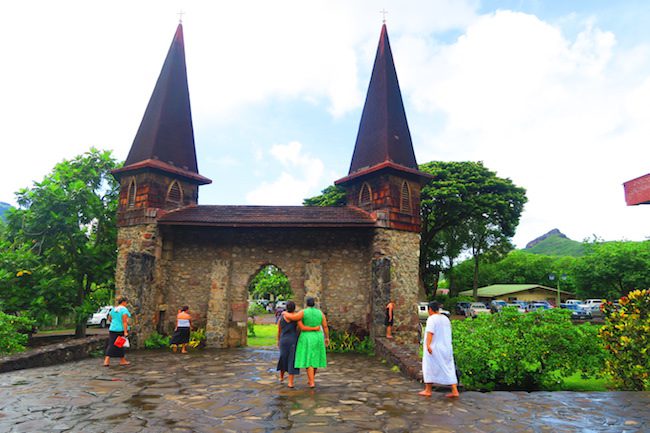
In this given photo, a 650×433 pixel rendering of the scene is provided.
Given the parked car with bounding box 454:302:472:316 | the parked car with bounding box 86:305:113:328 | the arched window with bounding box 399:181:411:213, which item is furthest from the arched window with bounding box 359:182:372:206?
the parked car with bounding box 454:302:472:316

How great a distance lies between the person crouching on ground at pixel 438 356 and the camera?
6297 mm

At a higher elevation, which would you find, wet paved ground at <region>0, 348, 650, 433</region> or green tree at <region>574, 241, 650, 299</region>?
green tree at <region>574, 241, 650, 299</region>

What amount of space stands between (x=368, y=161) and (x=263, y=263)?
17.5 ft

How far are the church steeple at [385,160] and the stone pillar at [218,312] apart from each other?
552 centimetres

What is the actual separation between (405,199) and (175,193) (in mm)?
8202

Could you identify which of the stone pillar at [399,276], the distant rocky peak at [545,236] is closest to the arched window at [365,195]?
the stone pillar at [399,276]

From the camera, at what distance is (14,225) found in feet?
51.3

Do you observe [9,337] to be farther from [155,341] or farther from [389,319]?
[389,319]

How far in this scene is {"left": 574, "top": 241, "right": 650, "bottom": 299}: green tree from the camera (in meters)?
27.9

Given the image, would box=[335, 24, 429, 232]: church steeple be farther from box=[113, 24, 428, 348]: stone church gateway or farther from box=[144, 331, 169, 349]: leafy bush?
box=[144, 331, 169, 349]: leafy bush

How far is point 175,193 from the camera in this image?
1424cm

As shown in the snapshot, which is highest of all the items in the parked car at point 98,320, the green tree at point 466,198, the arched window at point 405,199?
the green tree at point 466,198

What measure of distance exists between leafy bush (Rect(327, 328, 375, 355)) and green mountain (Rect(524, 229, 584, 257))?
92.9 m

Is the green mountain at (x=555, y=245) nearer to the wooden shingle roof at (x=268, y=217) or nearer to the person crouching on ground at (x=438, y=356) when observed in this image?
the wooden shingle roof at (x=268, y=217)
